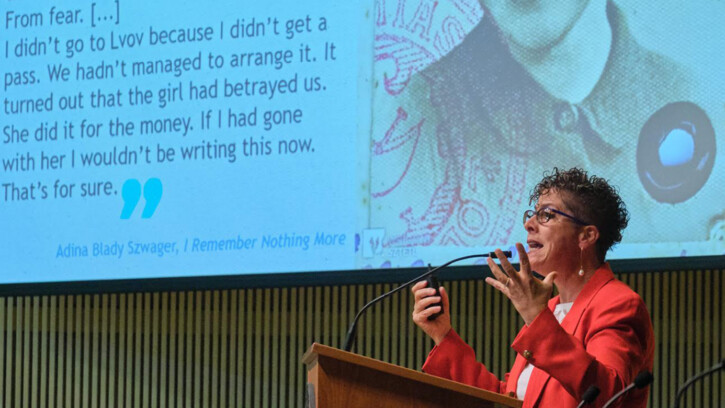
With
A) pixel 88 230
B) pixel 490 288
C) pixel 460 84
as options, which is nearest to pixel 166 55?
pixel 88 230

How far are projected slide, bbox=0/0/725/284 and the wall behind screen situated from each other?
54 cm

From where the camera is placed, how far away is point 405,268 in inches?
180

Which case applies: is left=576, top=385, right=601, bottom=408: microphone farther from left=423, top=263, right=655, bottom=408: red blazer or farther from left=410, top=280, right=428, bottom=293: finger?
left=410, top=280, right=428, bottom=293: finger

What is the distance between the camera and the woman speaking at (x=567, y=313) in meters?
2.58

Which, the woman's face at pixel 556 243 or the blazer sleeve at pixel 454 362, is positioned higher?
the woman's face at pixel 556 243

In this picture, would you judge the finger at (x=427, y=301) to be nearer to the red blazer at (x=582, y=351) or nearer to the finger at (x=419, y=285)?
the finger at (x=419, y=285)

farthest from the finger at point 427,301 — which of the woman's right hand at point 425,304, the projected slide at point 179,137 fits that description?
the projected slide at point 179,137

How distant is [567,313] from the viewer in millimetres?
2990

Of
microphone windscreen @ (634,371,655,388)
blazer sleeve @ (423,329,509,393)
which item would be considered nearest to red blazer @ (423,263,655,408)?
blazer sleeve @ (423,329,509,393)

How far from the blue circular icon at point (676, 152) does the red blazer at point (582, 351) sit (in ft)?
4.52

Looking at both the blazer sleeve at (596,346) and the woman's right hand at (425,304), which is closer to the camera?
the blazer sleeve at (596,346)

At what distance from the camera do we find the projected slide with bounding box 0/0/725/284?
170 inches

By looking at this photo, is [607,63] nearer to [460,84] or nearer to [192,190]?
[460,84]

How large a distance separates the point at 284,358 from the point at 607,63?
1984 mm
